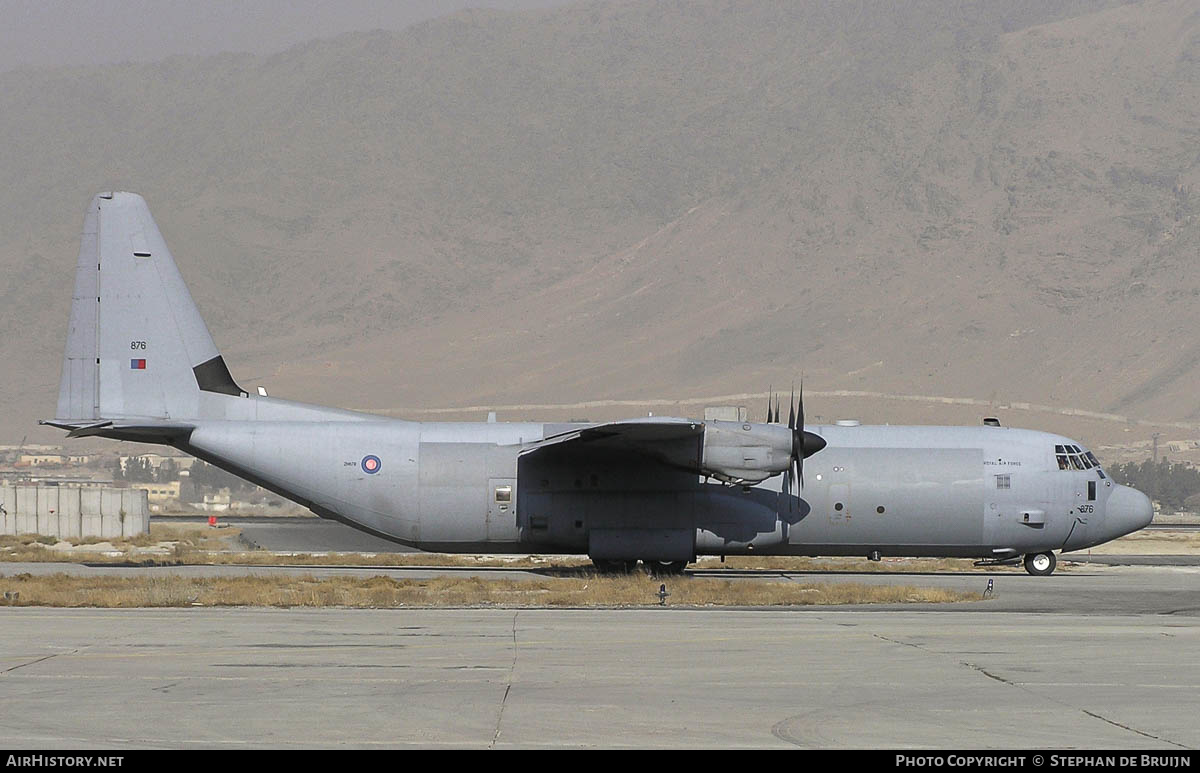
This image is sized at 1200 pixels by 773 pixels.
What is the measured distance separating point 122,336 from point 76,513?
29917mm

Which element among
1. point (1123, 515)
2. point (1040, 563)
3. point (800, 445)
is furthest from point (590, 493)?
point (1123, 515)

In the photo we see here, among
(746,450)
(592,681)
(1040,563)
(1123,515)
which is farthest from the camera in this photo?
(1040,563)

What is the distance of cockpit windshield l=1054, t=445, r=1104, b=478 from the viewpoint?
39.0m

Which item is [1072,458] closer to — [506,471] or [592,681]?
[506,471]

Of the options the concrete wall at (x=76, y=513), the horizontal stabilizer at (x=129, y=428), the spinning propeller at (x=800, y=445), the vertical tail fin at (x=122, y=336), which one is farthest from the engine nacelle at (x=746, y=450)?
the concrete wall at (x=76, y=513)

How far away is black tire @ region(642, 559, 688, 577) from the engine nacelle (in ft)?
12.4

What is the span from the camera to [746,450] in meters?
34.8

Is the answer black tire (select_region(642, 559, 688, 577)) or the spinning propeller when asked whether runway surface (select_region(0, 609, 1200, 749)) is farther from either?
black tire (select_region(642, 559, 688, 577))

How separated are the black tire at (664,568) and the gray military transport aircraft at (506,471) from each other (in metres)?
0.12

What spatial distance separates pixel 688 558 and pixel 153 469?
140 metres
